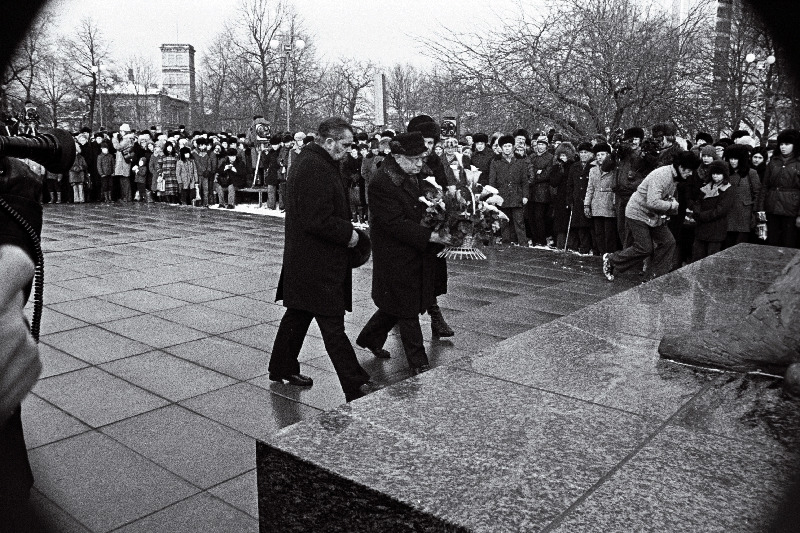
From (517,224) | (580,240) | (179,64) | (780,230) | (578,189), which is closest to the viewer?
(780,230)

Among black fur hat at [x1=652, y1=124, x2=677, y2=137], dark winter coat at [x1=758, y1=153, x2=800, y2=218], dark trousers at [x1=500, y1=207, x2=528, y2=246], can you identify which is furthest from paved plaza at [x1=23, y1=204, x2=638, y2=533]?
dark winter coat at [x1=758, y1=153, x2=800, y2=218]

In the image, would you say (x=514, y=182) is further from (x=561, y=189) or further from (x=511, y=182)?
(x=561, y=189)

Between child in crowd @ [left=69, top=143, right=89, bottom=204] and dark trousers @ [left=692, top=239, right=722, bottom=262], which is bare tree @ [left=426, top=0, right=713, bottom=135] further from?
child in crowd @ [left=69, top=143, right=89, bottom=204]

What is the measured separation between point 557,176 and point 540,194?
0.44 m

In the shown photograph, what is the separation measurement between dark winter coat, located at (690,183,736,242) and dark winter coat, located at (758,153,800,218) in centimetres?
50

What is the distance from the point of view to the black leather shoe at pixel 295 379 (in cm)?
506

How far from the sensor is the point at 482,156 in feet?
43.7

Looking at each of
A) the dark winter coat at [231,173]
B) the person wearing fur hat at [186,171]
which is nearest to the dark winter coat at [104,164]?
the person wearing fur hat at [186,171]

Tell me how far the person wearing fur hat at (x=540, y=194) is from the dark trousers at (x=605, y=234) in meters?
1.27

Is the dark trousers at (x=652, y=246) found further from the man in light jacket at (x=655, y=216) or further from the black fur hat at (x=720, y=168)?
the black fur hat at (x=720, y=168)

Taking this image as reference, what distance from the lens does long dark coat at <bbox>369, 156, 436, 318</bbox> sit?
5238 millimetres

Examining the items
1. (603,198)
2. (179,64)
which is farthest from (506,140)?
(179,64)

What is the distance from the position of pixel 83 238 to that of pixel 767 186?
10786 millimetres

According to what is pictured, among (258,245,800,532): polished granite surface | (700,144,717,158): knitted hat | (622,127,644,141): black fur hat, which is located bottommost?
(258,245,800,532): polished granite surface
